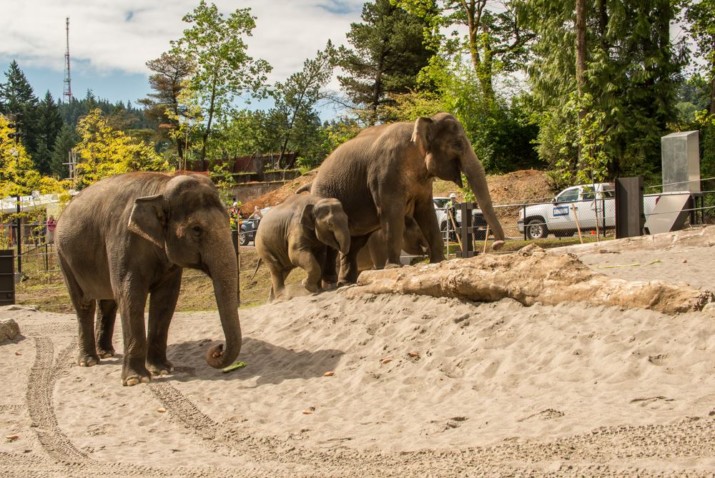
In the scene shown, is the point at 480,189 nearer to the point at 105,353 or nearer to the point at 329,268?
the point at 329,268

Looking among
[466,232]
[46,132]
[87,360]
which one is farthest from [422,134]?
[46,132]

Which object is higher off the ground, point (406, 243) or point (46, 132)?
point (46, 132)

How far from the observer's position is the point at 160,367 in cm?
1014

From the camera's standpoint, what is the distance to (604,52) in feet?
106

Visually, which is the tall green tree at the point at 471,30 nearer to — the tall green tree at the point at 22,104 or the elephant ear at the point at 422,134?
the elephant ear at the point at 422,134

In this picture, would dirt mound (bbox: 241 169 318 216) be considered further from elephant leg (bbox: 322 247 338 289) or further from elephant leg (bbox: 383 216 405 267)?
elephant leg (bbox: 383 216 405 267)

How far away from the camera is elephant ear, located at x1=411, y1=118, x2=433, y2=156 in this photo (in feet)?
38.3

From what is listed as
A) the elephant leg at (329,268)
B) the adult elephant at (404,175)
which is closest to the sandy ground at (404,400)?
the adult elephant at (404,175)

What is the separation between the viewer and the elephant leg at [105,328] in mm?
11555

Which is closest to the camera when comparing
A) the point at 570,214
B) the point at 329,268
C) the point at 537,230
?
the point at 329,268

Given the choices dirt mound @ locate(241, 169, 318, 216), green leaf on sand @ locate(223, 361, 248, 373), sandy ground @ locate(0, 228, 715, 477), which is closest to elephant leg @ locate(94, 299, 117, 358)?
sandy ground @ locate(0, 228, 715, 477)

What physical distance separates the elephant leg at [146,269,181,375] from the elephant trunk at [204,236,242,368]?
1192 millimetres

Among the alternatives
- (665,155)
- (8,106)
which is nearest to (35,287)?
(665,155)

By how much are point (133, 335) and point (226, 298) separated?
143 cm
